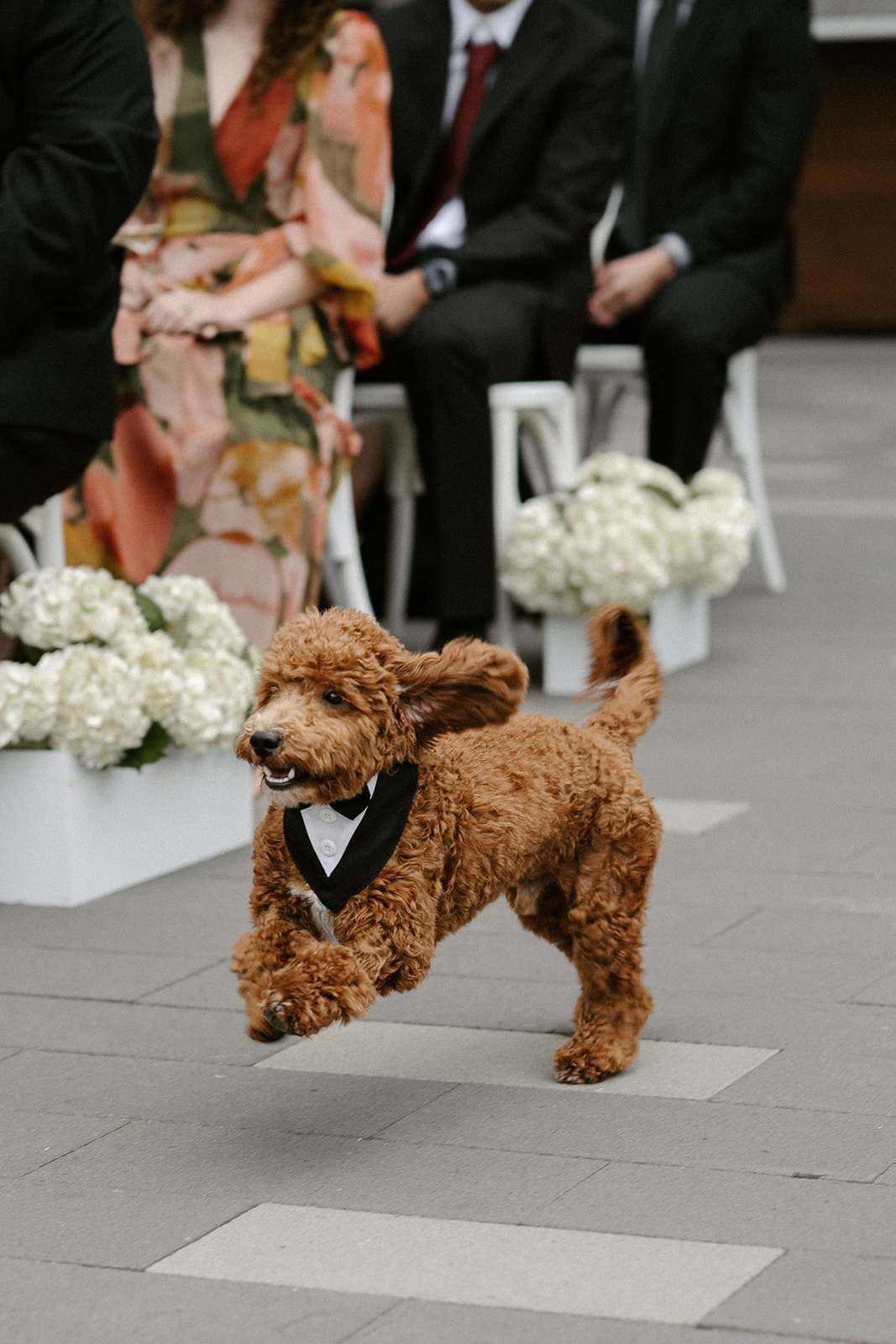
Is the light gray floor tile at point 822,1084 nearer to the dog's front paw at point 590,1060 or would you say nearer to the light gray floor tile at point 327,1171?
the dog's front paw at point 590,1060

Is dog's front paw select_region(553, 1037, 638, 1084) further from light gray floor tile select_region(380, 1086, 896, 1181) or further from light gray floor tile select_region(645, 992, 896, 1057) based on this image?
light gray floor tile select_region(645, 992, 896, 1057)

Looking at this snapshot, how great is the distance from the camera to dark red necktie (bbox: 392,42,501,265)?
266 inches

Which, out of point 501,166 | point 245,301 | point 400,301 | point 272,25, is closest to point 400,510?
point 400,301

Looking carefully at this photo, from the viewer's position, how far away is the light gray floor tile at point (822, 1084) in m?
3.20

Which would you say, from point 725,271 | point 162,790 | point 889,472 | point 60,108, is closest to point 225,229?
point 60,108

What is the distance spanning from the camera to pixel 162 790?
459cm

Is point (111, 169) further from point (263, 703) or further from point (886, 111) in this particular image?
point (886, 111)

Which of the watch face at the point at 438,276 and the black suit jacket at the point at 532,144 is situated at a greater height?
the black suit jacket at the point at 532,144

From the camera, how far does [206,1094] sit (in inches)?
131

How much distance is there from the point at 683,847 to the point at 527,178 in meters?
2.73

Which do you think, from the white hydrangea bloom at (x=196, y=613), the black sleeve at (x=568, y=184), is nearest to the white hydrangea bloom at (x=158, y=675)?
the white hydrangea bloom at (x=196, y=613)

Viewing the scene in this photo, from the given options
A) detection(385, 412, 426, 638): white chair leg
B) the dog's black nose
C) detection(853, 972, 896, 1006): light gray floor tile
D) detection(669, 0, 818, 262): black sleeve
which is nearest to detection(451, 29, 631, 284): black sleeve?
detection(385, 412, 426, 638): white chair leg

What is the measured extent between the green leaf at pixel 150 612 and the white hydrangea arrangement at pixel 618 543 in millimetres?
1737

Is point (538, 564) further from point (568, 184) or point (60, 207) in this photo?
point (60, 207)
